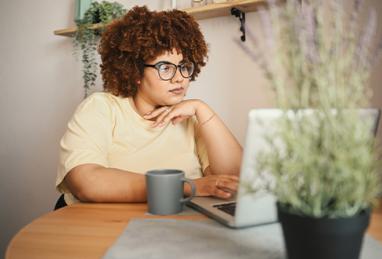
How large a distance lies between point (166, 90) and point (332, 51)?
976mm

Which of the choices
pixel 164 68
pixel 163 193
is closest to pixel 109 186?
pixel 163 193

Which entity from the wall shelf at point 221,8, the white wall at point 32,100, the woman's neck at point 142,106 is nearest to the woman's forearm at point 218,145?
the woman's neck at point 142,106

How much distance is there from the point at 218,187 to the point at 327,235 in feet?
1.88

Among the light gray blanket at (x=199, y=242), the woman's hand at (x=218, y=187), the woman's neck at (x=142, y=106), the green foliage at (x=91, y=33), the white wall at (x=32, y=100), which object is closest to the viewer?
the light gray blanket at (x=199, y=242)

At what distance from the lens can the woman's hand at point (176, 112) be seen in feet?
4.32

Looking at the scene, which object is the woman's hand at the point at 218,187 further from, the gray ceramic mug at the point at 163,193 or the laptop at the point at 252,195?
the gray ceramic mug at the point at 163,193

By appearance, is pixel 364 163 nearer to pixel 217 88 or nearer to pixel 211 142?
pixel 211 142

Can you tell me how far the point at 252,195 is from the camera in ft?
1.60

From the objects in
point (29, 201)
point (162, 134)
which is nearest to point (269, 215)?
point (162, 134)

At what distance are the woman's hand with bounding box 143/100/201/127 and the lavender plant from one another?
2.99 feet

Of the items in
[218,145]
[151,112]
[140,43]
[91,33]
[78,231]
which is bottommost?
[78,231]

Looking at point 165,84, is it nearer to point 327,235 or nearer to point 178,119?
point 178,119

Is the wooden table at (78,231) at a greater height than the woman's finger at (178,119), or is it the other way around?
the woman's finger at (178,119)

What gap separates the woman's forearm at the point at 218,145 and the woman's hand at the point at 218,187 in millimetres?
283
